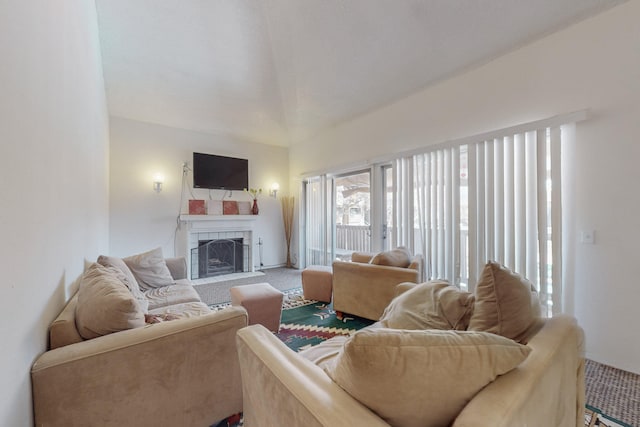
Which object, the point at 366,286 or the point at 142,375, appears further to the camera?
the point at 366,286

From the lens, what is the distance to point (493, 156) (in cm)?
282

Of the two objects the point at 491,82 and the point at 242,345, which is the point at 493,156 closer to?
the point at 491,82

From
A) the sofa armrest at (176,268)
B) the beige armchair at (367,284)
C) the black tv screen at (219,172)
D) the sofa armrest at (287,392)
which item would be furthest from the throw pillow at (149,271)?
the black tv screen at (219,172)

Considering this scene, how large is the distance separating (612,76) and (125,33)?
4.98m

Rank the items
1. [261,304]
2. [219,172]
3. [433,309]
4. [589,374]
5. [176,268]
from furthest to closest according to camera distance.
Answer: [219,172] → [176,268] → [261,304] → [589,374] → [433,309]

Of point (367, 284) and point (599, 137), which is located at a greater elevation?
point (599, 137)

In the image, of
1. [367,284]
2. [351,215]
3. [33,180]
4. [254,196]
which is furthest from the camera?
[254,196]

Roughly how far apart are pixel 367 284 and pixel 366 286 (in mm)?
26

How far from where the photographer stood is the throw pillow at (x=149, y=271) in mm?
2834

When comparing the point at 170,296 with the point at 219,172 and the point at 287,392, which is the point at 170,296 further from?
the point at 219,172

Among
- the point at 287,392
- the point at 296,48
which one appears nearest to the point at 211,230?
the point at 296,48

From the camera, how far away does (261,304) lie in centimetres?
250

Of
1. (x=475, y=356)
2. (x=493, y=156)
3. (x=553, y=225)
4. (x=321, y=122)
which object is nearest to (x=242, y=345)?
(x=475, y=356)

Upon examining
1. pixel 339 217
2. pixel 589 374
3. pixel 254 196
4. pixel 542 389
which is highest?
pixel 254 196
